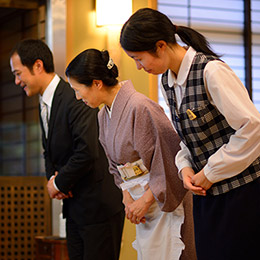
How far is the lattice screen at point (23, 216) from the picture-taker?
4.02 m

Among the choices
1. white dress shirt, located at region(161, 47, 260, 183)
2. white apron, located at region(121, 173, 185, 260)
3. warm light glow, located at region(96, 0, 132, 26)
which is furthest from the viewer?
warm light glow, located at region(96, 0, 132, 26)

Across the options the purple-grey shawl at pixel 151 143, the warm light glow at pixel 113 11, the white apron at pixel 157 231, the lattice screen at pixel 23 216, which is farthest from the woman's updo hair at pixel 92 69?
the lattice screen at pixel 23 216

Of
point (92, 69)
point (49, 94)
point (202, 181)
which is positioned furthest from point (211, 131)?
point (49, 94)

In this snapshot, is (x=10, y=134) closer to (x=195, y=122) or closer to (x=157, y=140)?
(x=157, y=140)

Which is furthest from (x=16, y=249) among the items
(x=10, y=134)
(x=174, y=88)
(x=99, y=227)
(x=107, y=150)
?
(x=174, y=88)

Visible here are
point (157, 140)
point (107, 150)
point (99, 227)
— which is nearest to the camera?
point (157, 140)

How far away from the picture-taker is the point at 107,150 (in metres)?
2.21

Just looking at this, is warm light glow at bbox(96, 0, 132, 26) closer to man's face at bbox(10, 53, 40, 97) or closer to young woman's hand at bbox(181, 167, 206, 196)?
man's face at bbox(10, 53, 40, 97)

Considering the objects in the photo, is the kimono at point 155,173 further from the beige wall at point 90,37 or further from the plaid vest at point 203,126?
the beige wall at point 90,37

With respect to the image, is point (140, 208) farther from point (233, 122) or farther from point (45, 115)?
point (45, 115)

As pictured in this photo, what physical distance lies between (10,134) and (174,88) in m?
2.95

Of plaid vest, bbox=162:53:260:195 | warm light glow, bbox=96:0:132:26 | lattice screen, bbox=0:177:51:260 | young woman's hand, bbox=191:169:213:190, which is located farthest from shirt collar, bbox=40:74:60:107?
lattice screen, bbox=0:177:51:260

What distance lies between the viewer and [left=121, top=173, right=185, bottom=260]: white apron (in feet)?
6.56

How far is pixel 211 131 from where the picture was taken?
5.12ft
